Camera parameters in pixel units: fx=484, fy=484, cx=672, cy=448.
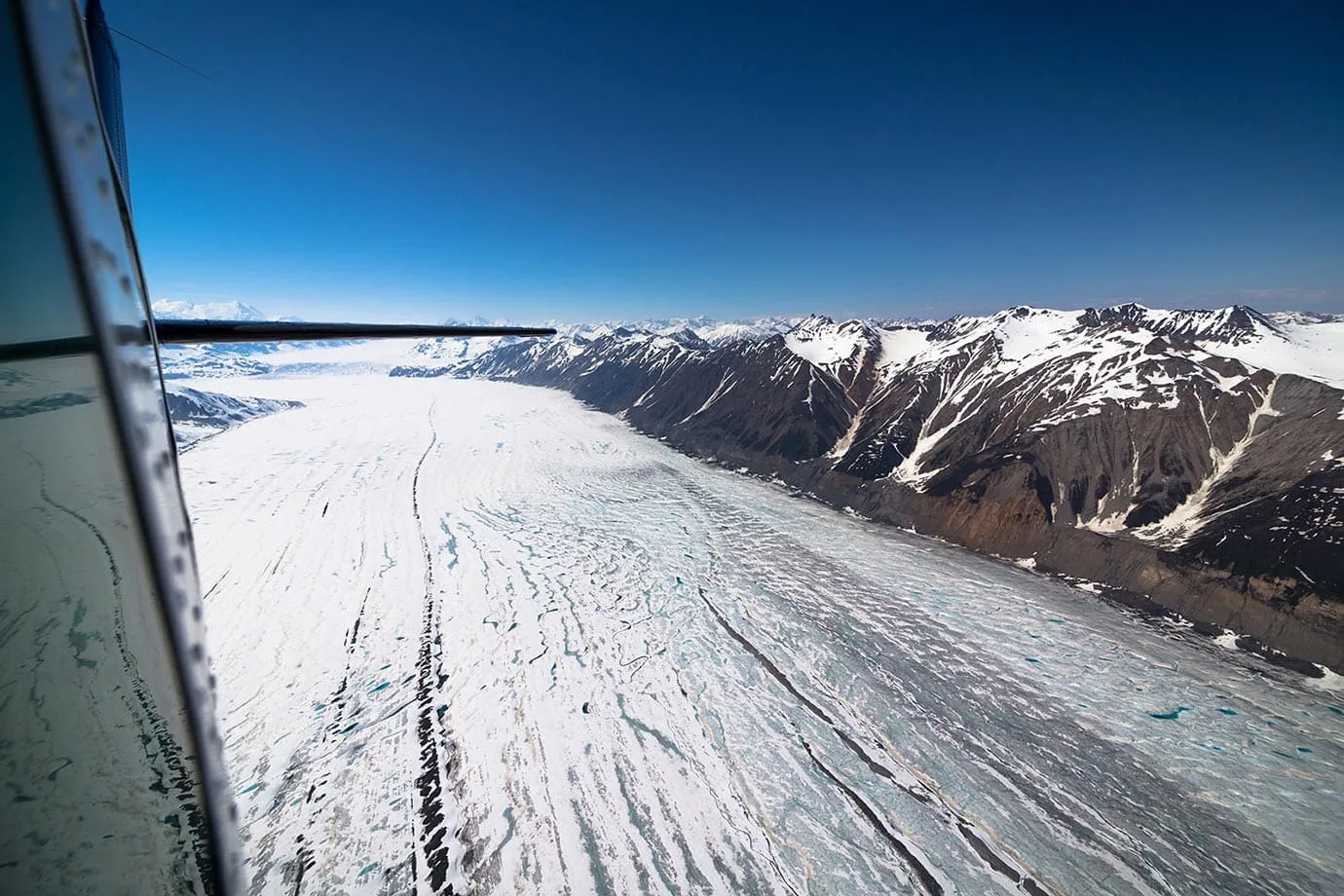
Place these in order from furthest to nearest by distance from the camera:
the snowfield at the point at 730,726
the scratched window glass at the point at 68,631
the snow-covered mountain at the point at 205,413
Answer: the snow-covered mountain at the point at 205,413
the snowfield at the point at 730,726
the scratched window glass at the point at 68,631

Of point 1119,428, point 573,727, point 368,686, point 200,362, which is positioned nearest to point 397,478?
point 368,686

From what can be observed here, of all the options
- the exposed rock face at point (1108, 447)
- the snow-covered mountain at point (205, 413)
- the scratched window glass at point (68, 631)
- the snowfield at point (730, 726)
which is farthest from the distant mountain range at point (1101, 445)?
the snow-covered mountain at point (205, 413)

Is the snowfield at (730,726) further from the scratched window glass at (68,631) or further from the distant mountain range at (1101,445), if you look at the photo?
the scratched window glass at (68,631)

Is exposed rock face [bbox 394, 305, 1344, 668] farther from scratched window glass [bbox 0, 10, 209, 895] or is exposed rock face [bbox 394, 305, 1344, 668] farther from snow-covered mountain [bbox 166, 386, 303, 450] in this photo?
snow-covered mountain [bbox 166, 386, 303, 450]

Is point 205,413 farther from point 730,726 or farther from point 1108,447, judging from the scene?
point 1108,447

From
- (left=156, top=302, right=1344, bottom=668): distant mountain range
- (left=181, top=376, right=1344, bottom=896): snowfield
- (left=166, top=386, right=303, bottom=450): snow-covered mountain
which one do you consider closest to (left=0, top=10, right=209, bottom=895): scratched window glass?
(left=181, top=376, right=1344, bottom=896): snowfield

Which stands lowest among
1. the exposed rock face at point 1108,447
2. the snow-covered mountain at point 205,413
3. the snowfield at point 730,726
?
the snow-covered mountain at point 205,413
